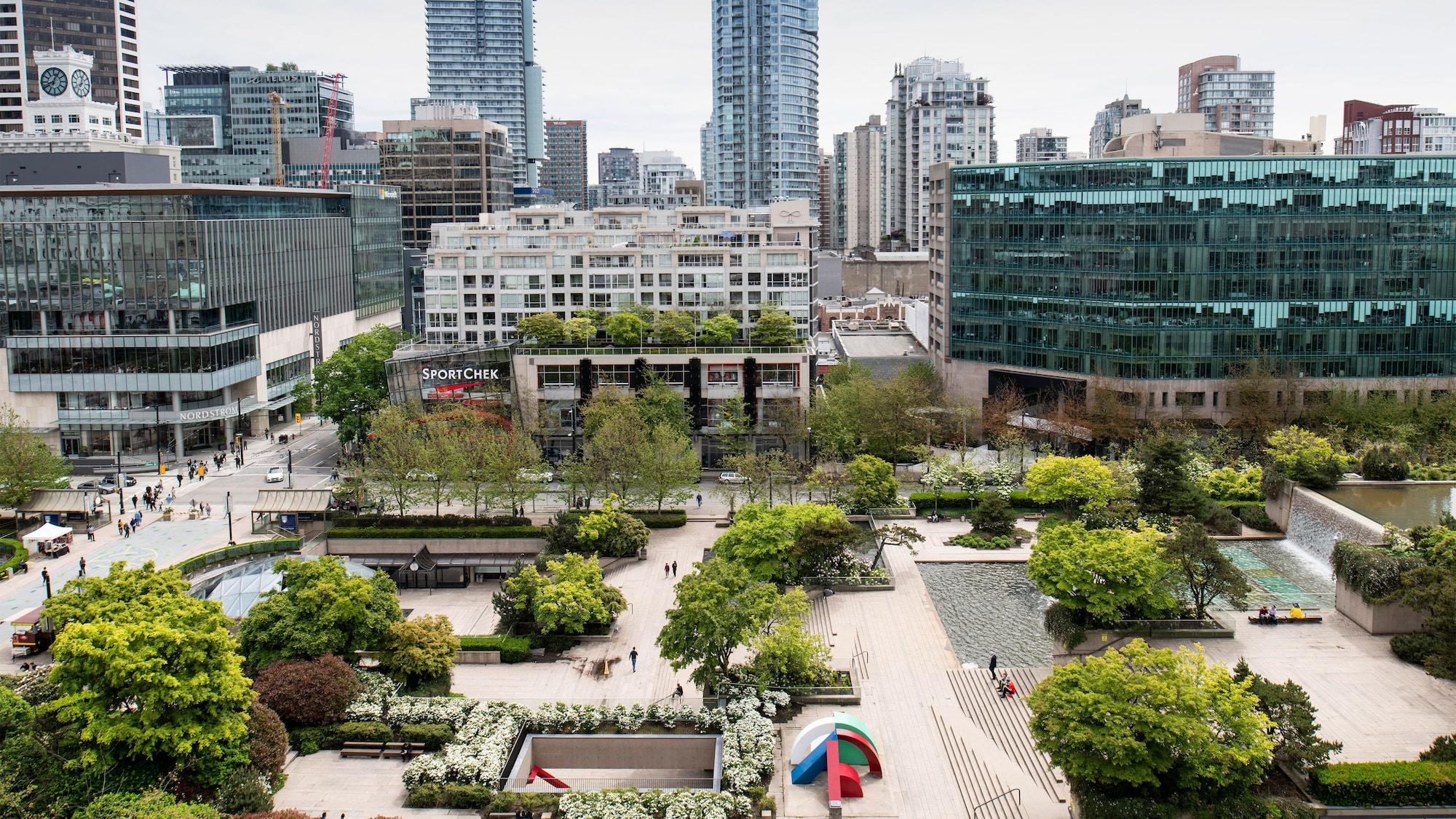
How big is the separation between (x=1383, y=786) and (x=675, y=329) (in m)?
57.5

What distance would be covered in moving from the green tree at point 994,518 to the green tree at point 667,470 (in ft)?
55.9

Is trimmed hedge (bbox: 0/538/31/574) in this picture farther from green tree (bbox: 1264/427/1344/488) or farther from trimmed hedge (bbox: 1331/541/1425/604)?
green tree (bbox: 1264/427/1344/488)

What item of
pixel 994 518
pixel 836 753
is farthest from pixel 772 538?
pixel 836 753

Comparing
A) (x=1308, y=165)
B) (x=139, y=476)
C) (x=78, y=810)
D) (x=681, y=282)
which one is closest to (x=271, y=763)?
(x=78, y=810)

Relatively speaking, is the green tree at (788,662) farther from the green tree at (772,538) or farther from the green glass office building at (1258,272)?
the green glass office building at (1258,272)

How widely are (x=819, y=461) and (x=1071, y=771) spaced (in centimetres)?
4467

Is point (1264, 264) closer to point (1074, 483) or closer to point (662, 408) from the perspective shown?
point (1074, 483)

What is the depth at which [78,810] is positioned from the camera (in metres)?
36.0

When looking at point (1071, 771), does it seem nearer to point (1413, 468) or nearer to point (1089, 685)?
point (1089, 685)

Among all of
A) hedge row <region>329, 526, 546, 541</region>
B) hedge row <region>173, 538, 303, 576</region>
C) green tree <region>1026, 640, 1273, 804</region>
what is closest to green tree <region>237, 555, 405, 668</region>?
hedge row <region>173, 538, 303, 576</region>

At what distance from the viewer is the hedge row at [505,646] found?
5272 cm

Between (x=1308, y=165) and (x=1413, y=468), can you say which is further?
(x=1308, y=165)

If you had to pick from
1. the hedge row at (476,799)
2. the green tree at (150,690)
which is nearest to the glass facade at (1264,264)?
the hedge row at (476,799)

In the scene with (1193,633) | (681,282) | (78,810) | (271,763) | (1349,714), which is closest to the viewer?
(78,810)
